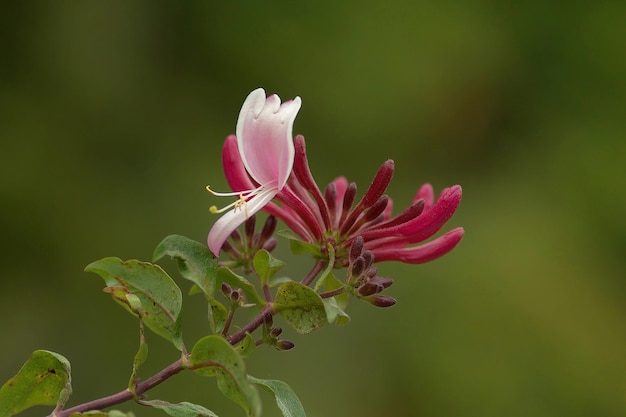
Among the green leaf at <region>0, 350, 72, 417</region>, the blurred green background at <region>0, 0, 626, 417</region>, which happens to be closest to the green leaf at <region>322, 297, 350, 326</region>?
the green leaf at <region>0, 350, 72, 417</region>

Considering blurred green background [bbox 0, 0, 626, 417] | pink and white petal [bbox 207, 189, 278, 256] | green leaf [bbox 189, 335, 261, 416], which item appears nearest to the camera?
green leaf [bbox 189, 335, 261, 416]

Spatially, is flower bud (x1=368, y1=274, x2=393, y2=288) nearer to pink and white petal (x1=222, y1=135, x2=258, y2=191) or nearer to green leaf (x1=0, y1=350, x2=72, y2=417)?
pink and white petal (x1=222, y1=135, x2=258, y2=191)

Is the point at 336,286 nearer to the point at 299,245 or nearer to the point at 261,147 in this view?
Answer: the point at 299,245

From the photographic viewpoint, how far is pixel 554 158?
3.26 m

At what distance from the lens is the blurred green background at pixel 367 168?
2.76 meters

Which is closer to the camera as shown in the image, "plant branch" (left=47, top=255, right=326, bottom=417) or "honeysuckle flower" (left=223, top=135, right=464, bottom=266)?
"plant branch" (left=47, top=255, right=326, bottom=417)

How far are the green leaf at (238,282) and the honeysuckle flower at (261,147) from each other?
0.07 ft

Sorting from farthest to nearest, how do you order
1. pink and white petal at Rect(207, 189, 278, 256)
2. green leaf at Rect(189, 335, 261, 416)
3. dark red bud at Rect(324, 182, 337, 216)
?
dark red bud at Rect(324, 182, 337, 216), pink and white petal at Rect(207, 189, 278, 256), green leaf at Rect(189, 335, 261, 416)

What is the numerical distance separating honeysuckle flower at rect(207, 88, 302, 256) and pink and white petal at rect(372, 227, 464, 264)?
0.16m

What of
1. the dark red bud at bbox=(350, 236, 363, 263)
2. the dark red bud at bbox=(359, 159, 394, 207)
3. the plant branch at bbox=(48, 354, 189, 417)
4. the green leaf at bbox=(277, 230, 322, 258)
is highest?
the dark red bud at bbox=(359, 159, 394, 207)

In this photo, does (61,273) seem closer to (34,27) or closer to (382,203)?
(34,27)

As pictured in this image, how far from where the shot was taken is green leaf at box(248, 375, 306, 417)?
787 mm

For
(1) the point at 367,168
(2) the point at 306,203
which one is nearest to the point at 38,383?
(2) the point at 306,203

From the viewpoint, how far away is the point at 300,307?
0.78m
